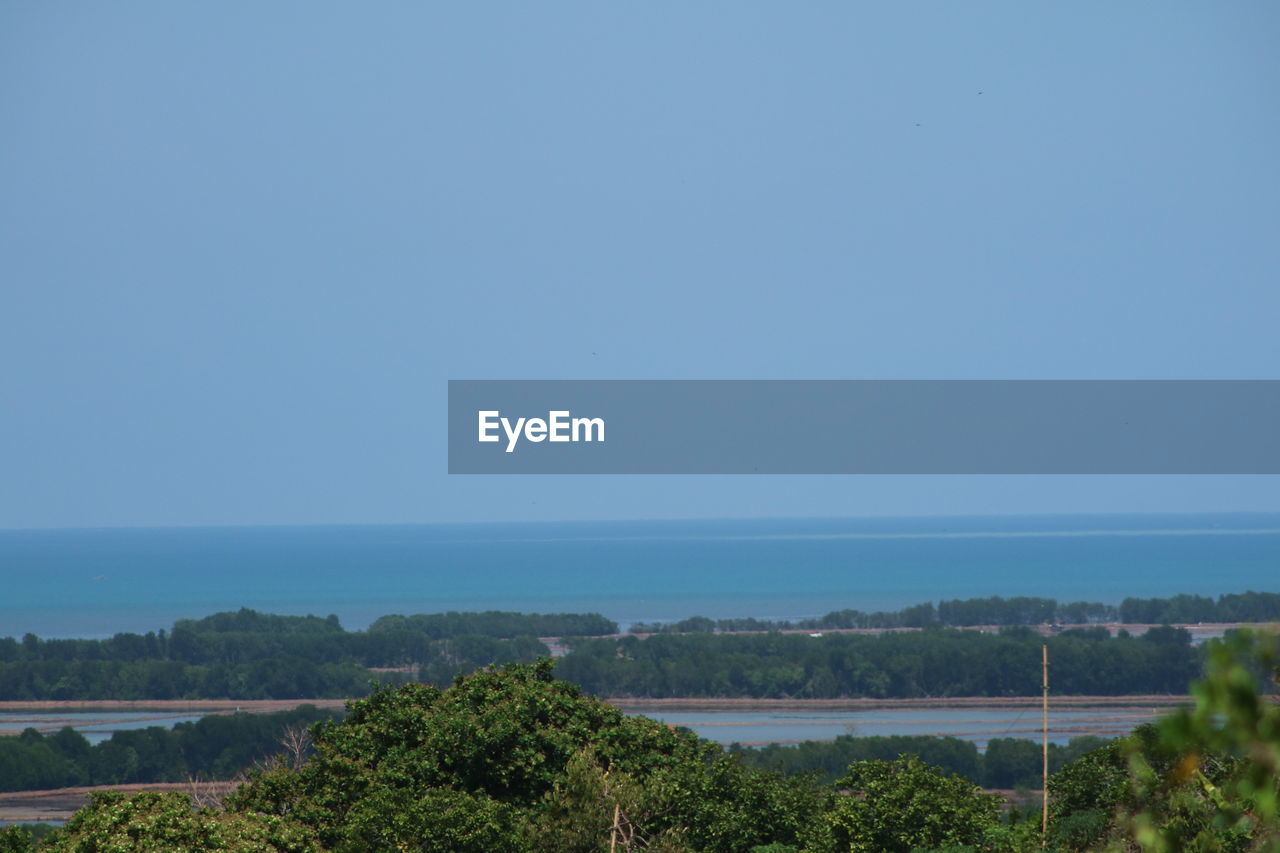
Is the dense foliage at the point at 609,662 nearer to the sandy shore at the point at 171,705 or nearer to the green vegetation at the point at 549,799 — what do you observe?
the sandy shore at the point at 171,705

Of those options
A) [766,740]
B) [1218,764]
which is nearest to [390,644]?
[766,740]

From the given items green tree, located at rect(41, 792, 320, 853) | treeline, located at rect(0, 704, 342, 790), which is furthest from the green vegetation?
treeline, located at rect(0, 704, 342, 790)

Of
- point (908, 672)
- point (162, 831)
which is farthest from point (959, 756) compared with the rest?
point (162, 831)

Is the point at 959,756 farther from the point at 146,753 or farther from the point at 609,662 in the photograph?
the point at 609,662

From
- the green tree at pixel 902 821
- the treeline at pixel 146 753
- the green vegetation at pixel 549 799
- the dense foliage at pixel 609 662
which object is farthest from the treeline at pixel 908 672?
the green tree at pixel 902 821

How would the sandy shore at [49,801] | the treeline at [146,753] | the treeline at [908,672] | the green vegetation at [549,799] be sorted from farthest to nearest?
the treeline at [908,672]
the treeline at [146,753]
the sandy shore at [49,801]
the green vegetation at [549,799]

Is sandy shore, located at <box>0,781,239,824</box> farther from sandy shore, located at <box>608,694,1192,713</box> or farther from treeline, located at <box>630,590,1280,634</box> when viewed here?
treeline, located at <box>630,590,1280,634</box>

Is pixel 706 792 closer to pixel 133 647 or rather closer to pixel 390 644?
pixel 390 644
